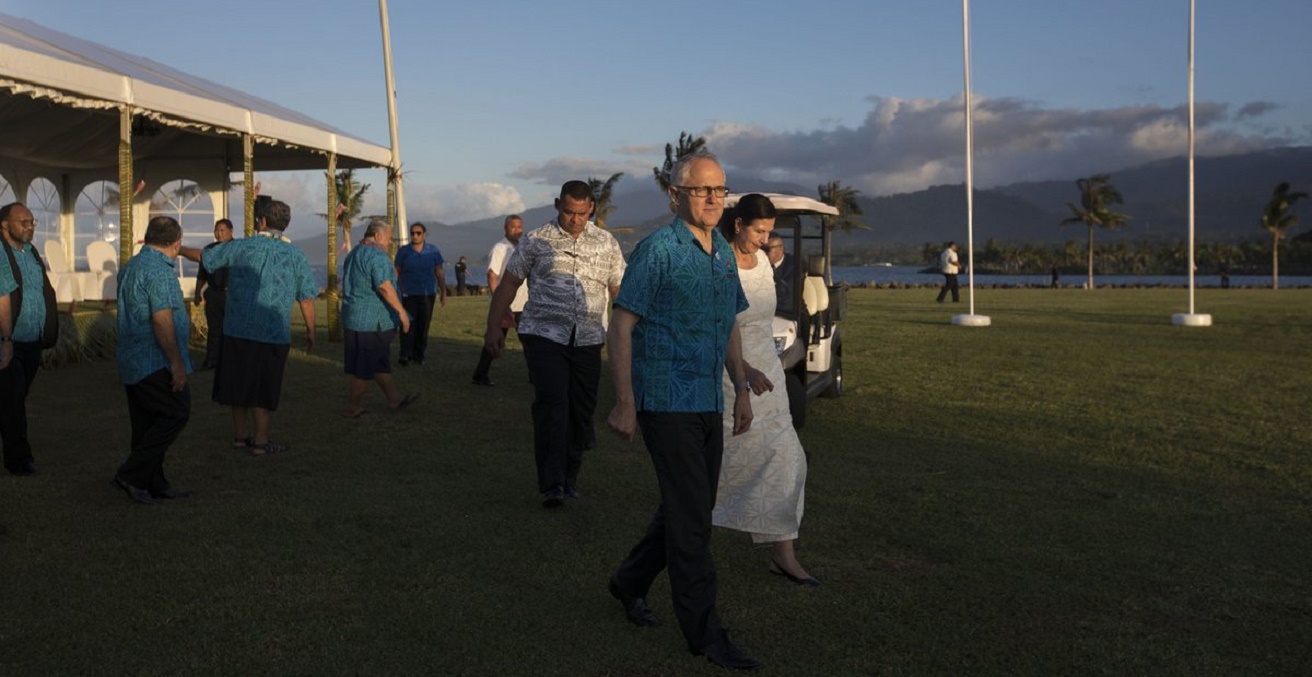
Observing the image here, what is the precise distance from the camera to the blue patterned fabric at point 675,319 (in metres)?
4.08

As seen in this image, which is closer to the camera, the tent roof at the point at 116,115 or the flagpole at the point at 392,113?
the tent roof at the point at 116,115

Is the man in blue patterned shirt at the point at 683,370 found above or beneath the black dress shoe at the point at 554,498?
above

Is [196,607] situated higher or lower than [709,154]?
lower

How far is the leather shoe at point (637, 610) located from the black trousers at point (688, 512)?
46cm

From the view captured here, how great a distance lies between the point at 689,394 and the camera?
4.11 metres

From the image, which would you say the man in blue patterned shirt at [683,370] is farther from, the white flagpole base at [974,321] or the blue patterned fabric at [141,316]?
the white flagpole base at [974,321]

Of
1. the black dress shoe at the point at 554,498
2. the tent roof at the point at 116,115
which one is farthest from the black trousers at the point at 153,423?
the tent roof at the point at 116,115

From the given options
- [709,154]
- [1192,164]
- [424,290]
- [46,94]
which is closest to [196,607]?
[709,154]

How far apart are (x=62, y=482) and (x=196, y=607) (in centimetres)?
324

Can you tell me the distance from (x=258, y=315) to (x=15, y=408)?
167cm

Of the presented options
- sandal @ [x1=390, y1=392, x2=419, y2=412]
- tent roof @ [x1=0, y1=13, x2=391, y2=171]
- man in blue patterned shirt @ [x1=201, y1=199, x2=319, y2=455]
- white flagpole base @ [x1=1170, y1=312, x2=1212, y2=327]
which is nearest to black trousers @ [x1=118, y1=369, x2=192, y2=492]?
man in blue patterned shirt @ [x1=201, y1=199, x2=319, y2=455]

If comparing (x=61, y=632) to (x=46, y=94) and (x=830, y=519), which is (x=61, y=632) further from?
(x=46, y=94)

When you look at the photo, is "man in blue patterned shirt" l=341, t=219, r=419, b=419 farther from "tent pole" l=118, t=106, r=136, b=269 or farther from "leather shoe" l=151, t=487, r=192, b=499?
"tent pole" l=118, t=106, r=136, b=269

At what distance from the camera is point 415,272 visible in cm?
1473
